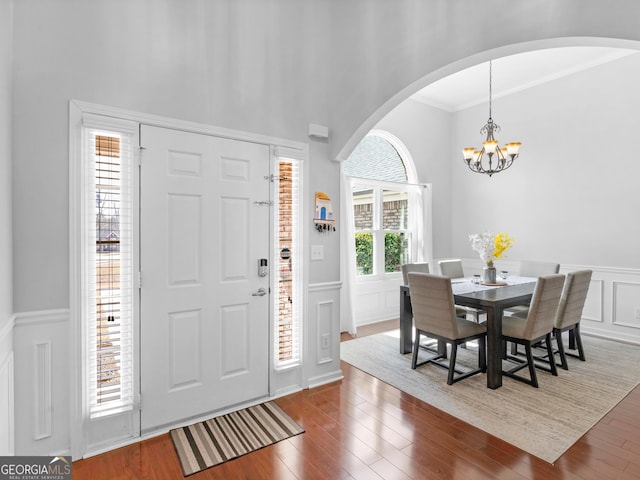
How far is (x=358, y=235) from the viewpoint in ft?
17.3

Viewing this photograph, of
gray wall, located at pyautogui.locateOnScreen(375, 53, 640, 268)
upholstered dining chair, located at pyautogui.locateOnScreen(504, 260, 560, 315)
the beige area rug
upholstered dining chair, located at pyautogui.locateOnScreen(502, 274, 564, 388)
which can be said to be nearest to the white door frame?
the beige area rug

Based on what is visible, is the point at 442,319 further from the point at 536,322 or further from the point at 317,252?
the point at 317,252

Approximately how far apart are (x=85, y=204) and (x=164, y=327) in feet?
3.11

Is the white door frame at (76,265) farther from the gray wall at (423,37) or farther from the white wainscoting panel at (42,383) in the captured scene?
the gray wall at (423,37)

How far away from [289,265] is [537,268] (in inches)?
139

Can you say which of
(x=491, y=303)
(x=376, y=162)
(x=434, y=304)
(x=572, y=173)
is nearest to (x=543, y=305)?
(x=491, y=303)

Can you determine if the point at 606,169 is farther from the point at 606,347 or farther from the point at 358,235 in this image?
the point at 358,235

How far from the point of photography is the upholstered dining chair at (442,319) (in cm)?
306

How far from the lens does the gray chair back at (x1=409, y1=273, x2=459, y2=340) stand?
120 inches

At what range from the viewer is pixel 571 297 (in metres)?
3.33

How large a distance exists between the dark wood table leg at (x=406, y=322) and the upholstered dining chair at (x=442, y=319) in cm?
43

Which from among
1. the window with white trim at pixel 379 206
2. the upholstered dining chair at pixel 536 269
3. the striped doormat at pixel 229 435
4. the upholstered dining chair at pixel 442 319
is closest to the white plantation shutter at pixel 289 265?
the striped doormat at pixel 229 435

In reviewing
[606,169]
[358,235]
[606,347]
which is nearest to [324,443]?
[358,235]

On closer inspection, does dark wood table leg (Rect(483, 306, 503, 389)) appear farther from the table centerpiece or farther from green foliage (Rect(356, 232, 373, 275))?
green foliage (Rect(356, 232, 373, 275))
